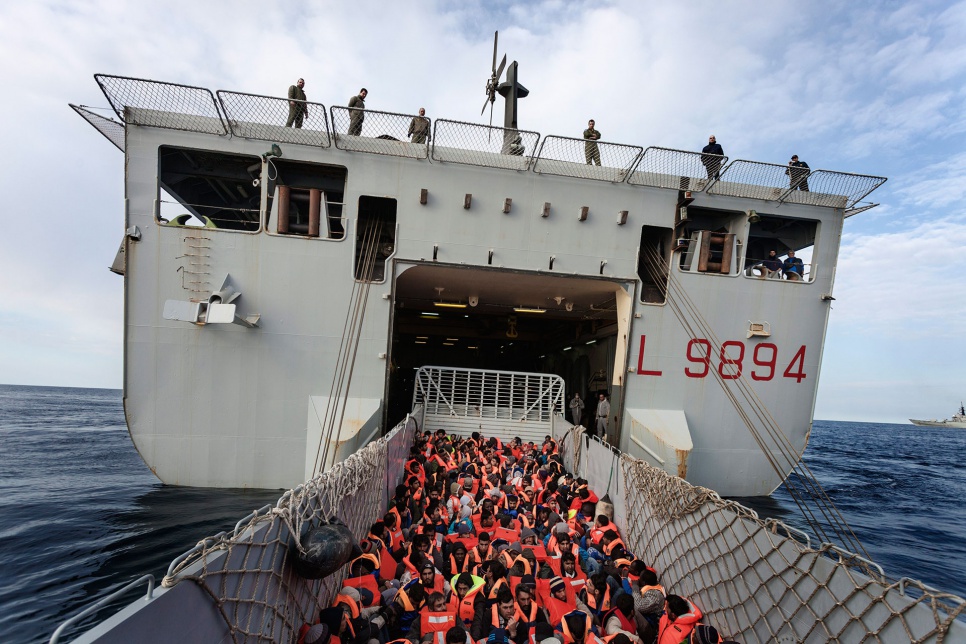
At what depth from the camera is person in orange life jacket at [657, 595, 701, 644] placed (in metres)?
4.21

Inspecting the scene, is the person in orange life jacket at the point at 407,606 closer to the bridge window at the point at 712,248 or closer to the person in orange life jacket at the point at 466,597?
the person in orange life jacket at the point at 466,597

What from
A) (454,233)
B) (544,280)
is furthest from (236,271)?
(544,280)

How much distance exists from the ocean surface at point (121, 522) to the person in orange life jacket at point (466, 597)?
4.55 metres

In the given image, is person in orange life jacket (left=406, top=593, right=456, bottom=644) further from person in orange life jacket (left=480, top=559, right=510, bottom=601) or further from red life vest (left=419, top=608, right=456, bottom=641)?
person in orange life jacket (left=480, top=559, right=510, bottom=601)

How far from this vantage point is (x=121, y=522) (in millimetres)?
9453

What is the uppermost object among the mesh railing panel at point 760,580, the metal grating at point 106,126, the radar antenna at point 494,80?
the radar antenna at point 494,80

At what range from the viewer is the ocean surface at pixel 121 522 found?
6.82m

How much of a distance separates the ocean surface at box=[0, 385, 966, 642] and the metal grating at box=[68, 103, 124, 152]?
7418 mm

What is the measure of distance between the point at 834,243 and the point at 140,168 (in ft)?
51.2

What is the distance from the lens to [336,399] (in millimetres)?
9602

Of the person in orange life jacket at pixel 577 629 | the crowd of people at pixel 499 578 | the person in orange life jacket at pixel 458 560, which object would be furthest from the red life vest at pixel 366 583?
the person in orange life jacket at pixel 577 629

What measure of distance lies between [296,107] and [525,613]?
9.70 meters

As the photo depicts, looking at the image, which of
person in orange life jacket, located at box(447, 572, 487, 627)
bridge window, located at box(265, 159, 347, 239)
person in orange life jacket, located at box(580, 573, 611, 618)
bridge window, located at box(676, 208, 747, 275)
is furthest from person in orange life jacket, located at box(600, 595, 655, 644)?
bridge window, located at box(265, 159, 347, 239)

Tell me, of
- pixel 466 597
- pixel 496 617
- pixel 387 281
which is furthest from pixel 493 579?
pixel 387 281
